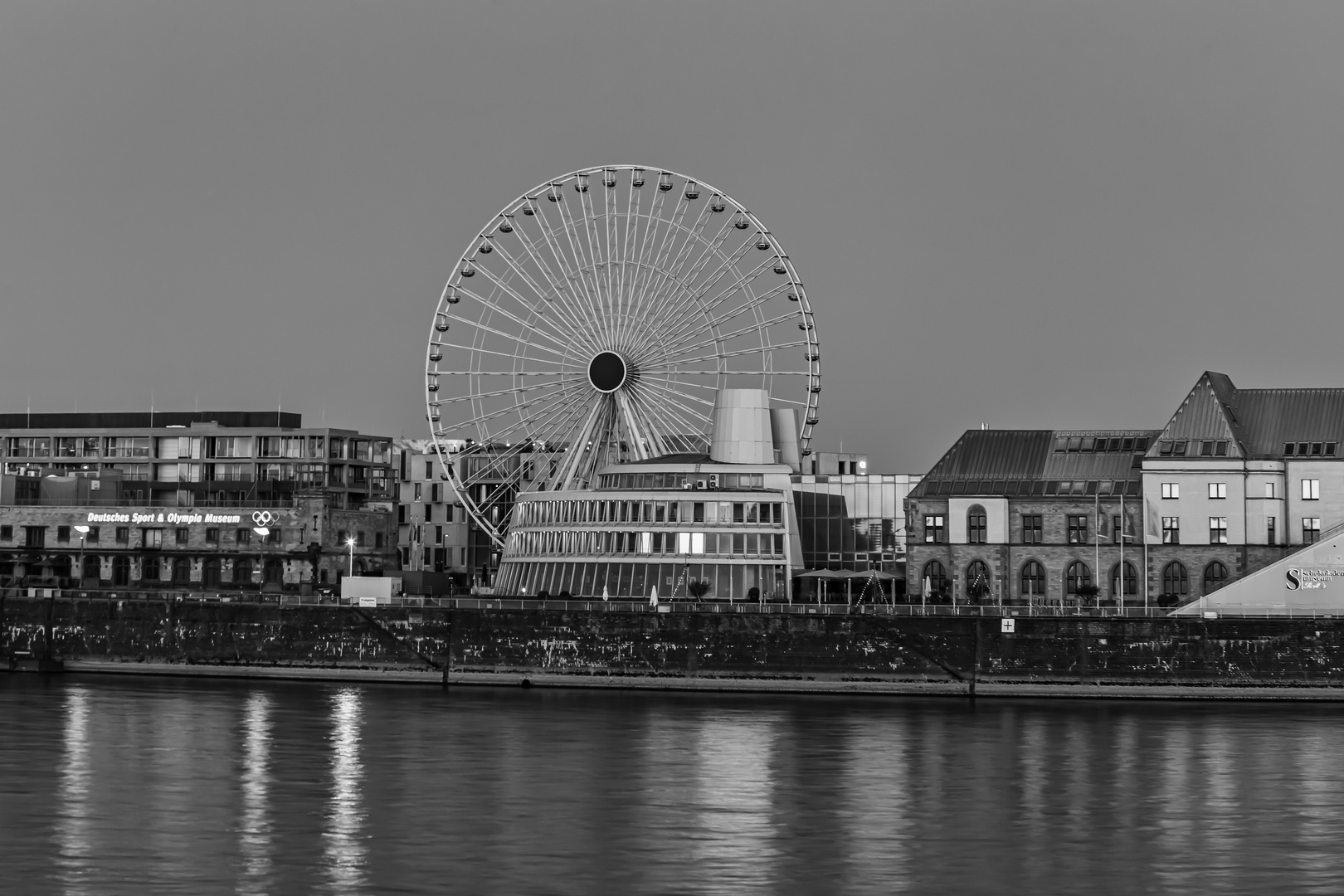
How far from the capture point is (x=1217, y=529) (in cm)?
12862

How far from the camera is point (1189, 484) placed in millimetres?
129750

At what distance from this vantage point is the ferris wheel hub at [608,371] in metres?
134

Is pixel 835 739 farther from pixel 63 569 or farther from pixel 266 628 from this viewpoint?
pixel 63 569

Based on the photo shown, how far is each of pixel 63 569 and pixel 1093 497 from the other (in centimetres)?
7657

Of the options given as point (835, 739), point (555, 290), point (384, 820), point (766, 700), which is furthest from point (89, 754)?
point (555, 290)

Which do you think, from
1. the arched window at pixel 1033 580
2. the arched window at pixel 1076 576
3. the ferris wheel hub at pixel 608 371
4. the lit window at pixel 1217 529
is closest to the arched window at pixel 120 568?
the ferris wheel hub at pixel 608 371

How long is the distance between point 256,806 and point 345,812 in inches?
120

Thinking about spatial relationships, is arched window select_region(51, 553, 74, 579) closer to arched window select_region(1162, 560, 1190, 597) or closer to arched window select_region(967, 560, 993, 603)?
arched window select_region(967, 560, 993, 603)

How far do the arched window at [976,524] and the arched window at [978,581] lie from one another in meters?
1.56

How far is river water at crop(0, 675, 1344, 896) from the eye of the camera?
54344mm

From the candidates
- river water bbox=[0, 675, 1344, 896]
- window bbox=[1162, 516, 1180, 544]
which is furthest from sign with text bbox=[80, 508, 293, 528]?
window bbox=[1162, 516, 1180, 544]

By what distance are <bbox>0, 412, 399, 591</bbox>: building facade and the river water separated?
177ft

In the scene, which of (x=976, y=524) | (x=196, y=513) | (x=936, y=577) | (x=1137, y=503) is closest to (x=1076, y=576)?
(x=1137, y=503)

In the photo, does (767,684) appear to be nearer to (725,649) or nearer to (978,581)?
(725,649)
